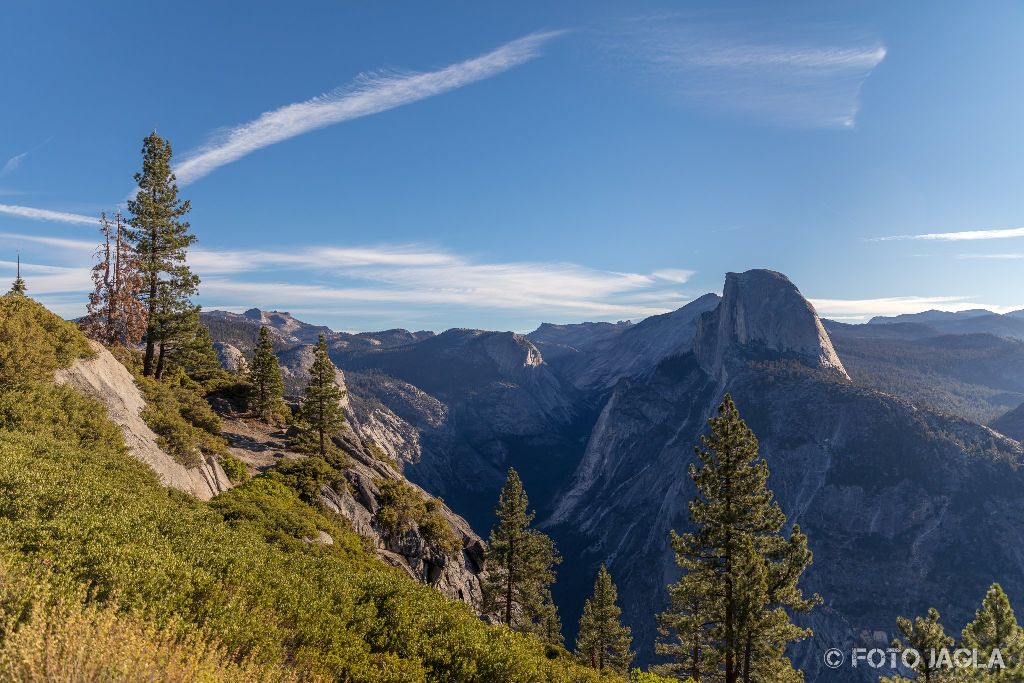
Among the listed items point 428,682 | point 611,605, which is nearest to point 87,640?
point 428,682

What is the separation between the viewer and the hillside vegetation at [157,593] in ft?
24.3

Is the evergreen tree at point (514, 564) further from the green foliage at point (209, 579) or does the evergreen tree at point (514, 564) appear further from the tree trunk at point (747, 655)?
the green foliage at point (209, 579)

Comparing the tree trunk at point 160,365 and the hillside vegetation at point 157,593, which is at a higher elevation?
the tree trunk at point 160,365

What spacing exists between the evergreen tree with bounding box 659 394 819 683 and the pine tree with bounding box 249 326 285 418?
109 feet

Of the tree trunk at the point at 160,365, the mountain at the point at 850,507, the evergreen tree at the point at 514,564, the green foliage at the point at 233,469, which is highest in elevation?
the tree trunk at the point at 160,365

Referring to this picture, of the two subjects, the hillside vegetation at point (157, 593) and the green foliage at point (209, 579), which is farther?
the green foliage at point (209, 579)

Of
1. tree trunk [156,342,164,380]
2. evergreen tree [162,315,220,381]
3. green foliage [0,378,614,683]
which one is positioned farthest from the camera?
evergreen tree [162,315,220,381]

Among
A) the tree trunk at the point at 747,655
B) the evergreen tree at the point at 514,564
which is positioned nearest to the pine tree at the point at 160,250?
the evergreen tree at the point at 514,564

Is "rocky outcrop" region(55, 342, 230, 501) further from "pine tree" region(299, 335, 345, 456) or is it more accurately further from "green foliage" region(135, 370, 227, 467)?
"pine tree" region(299, 335, 345, 456)

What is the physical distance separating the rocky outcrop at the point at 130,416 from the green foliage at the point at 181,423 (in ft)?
1.70

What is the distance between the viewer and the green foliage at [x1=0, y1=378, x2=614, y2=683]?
988 centimetres

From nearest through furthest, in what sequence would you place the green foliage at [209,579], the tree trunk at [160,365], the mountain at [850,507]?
the green foliage at [209,579] < the tree trunk at [160,365] < the mountain at [850,507]

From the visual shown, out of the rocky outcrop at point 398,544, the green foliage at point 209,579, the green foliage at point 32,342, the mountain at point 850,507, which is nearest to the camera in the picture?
the green foliage at point 209,579

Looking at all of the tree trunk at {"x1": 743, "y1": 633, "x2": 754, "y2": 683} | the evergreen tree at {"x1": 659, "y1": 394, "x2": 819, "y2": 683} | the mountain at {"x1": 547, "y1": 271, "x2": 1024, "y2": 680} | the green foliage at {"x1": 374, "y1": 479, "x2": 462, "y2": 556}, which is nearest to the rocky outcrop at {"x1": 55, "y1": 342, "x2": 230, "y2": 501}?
the green foliage at {"x1": 374, "y1": 479, "x2": 462, "y2": 556}
